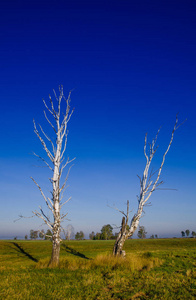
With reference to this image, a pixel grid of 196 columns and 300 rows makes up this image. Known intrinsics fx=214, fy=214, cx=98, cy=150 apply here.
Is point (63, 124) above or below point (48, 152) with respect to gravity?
above

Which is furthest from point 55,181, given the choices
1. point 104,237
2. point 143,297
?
point 104,237

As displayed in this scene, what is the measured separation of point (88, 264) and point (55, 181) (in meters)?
4.94

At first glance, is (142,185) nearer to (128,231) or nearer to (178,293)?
(128,231)

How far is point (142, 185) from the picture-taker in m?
14.7

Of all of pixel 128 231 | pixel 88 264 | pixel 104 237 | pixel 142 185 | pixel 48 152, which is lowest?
pixel 104 237

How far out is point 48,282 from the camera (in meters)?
7.82

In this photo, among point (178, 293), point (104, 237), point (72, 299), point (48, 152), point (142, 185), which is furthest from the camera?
point (104, 237)

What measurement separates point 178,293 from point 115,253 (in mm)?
7379

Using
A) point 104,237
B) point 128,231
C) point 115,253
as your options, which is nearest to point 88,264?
point 115,253

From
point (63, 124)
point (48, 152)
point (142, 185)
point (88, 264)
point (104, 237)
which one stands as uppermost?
point (63, 124)

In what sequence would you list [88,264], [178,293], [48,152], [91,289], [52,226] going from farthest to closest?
[48,152] → [52,226] → [88,264] → [91,289] → [178,293]

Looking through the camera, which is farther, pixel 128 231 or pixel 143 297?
pixel 128 231

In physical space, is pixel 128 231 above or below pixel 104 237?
above

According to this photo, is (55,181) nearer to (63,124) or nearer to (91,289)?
(63,124)
